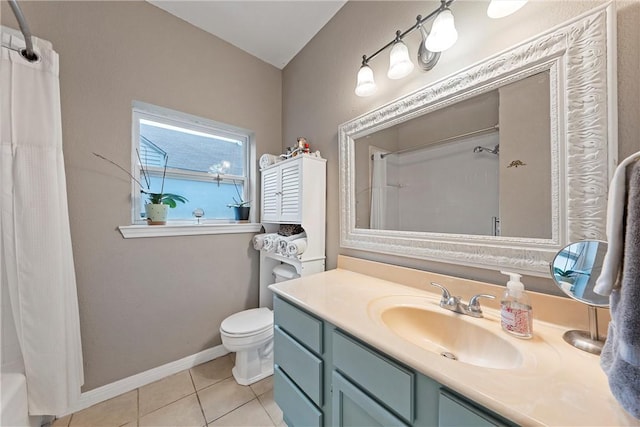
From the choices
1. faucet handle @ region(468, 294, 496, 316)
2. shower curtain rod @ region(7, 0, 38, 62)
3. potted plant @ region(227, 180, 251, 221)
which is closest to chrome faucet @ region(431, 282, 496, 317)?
faucet handle @ region(468, 294, 496, 316)

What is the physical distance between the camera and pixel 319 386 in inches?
33.7

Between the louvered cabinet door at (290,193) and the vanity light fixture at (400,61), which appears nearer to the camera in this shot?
the vanity light fixture at (400,61)

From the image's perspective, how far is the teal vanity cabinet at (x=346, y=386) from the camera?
0.54 metres

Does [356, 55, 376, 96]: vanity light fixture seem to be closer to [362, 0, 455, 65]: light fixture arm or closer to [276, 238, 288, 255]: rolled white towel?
[362, 0, 455, 65]: light fixture arm

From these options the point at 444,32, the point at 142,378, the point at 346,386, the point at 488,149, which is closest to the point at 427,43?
the point at 444,32

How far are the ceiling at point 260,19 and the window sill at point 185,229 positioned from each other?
149 cm

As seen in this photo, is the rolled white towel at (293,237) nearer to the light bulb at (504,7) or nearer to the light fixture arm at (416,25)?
the light fixture arm at (416,25)

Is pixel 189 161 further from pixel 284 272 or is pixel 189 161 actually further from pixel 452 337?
pixel 452 337

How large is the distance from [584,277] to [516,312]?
0.19 m

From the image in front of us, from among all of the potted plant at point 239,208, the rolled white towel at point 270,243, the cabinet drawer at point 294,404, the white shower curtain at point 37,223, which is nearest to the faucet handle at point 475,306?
the cabinet drawer at point 294,404

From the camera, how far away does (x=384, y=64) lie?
4.05ft

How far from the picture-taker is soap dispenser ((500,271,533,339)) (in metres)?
0.67

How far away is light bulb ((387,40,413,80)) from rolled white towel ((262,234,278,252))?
1260 millimetres

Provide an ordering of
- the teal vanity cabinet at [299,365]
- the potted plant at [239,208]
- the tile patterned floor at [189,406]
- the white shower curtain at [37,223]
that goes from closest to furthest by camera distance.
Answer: the teal vanity cabinet at [299,365], the white shower curtain at [37,223], the tile patterned floor at [189,406], the potted plant at [239,208]
